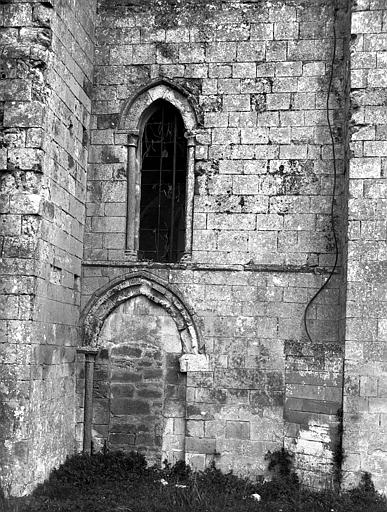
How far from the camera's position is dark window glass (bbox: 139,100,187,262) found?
36.2 ft

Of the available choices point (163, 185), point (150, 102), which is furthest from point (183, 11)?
point (163, 185)

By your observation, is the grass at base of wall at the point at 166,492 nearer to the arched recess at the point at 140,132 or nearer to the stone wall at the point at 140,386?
the stone wall at the point at 140,386

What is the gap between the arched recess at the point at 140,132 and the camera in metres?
10.8

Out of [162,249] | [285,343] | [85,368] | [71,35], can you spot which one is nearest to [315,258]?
[285,343]

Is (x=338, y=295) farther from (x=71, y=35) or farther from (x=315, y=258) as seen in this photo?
(x=71, y=35)

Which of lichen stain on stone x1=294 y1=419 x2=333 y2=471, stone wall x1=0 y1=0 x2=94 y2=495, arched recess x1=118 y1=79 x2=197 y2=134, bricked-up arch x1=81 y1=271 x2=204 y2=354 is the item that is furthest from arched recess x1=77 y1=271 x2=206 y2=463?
arched recess x1=118 y1=79 x2=197 y2=134

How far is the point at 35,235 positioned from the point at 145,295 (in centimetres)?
220

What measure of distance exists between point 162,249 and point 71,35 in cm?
319

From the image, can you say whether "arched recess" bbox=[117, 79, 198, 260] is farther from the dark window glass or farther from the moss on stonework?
the moss on stonework

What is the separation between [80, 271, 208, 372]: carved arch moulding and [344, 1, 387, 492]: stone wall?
2185 mm

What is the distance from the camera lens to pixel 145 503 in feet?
28.8

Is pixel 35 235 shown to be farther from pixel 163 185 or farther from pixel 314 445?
pixel 314 445

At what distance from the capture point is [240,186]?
10.6m

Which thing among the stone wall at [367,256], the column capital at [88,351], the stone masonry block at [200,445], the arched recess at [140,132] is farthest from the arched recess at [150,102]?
the stone masonry block at [200,445]
